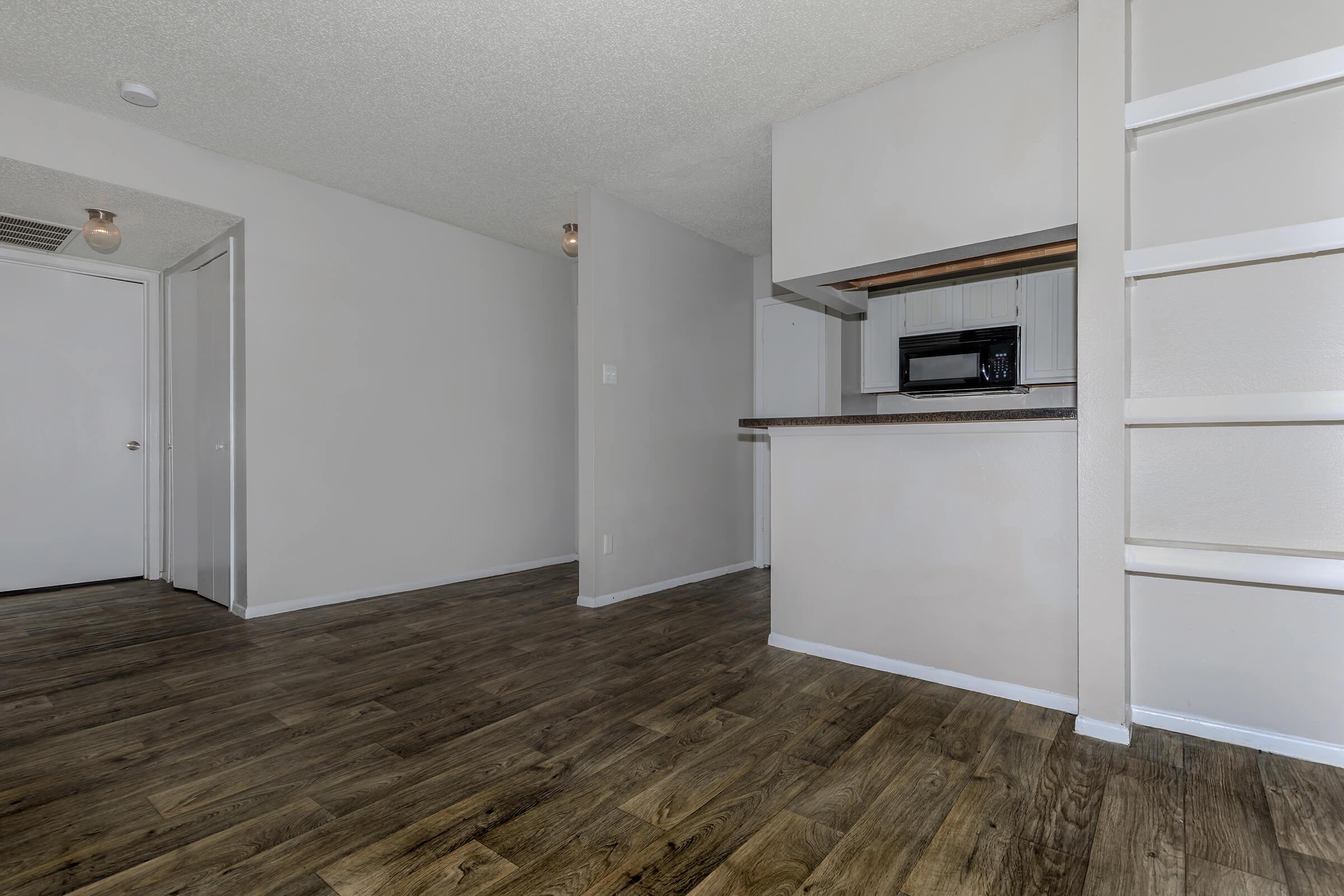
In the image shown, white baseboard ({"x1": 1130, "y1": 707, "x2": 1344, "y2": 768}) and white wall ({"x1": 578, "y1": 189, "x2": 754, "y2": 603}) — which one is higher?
white wall ({"x1": 578, "y1": 189, "x2": 754, "y2": 603})

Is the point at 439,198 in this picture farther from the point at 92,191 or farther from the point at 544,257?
the point at 92,191

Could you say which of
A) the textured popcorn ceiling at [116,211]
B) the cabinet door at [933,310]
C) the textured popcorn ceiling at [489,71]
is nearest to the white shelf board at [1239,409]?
the textured popcorn ceiling at [489,71]

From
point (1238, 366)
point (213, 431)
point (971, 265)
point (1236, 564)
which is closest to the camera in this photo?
point (1236, 564)

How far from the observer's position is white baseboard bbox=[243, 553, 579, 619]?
3816 millimetres

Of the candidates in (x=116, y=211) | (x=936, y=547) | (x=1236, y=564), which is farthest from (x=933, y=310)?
(x=116, y=211)

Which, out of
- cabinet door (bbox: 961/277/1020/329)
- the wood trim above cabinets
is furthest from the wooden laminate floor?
cabinet door (bbox: 961/277/1020/329)

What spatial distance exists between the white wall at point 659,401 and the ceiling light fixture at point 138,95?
2061 mm

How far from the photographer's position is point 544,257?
5.39 meters

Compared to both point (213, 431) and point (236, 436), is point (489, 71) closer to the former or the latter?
point (236, 436)

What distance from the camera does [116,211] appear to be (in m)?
3.65

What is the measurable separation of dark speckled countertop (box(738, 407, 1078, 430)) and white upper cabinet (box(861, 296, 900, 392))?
6.68 ft

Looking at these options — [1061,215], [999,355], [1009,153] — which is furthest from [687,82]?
[999,355]

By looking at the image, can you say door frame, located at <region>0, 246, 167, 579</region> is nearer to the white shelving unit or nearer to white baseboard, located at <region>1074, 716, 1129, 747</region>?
white baseboard, located at <region>1074, 716, 1129, 747</region>

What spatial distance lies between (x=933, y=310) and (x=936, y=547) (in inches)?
96.9
